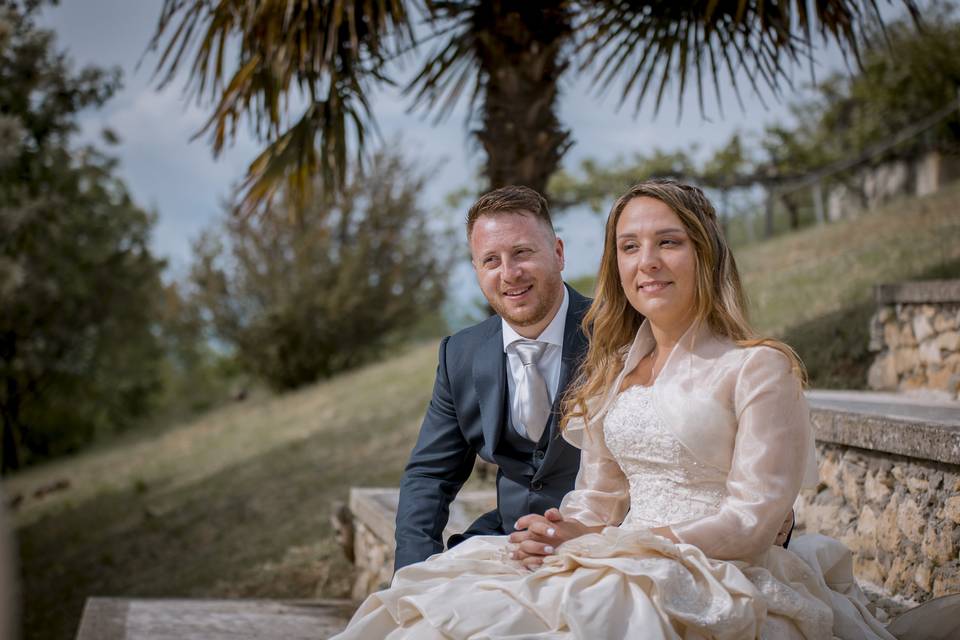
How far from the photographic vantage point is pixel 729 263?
7.87 feet

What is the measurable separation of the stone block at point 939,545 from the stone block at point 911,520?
0.10 ft

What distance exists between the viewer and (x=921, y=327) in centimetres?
532

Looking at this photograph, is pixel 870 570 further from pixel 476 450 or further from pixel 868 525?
pixel 476 450

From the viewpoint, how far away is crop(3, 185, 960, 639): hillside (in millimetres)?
7141

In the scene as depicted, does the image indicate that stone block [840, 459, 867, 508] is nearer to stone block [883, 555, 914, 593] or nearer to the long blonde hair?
stone block [883, 555, 914, 593]

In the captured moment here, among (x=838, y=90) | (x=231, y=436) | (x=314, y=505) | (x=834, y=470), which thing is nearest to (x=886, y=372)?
(x=834, y=470)

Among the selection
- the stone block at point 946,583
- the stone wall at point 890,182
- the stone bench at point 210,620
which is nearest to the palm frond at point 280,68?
the stone bench at point 210,620

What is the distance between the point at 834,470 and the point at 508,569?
2132 millimetres

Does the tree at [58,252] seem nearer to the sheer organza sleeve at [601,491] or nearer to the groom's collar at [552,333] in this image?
the groom's collar at [552,333]

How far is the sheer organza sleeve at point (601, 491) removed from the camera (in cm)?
262

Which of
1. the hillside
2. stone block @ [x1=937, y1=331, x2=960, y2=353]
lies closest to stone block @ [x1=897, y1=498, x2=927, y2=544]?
stone block @ [x1=937, y1=331, x2=960, y2=353]

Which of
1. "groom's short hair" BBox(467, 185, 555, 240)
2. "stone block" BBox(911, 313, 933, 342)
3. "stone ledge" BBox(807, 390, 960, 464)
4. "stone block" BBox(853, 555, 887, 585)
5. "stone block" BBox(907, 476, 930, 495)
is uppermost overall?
"groom's short hair" BBox(467, 185, 555, 240)

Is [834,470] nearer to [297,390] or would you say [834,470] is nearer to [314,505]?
[314,505]

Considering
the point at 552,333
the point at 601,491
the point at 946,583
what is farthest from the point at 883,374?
the point at 601,491
